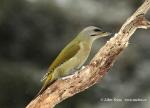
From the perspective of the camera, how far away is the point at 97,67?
6105 mm

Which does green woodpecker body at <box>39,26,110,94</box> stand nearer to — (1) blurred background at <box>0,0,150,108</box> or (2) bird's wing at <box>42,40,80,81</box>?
(2) bird's wing at <box>42,40,80,81</box>

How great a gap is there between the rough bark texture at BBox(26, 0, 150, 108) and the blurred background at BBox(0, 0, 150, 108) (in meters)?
3.58

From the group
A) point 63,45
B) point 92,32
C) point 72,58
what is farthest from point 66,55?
point 63,45

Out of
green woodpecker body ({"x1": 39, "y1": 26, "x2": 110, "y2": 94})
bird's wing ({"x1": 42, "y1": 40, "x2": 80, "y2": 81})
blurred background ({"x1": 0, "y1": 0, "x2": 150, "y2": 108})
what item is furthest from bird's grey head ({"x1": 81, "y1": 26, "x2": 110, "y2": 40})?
blurred background ({"x1": 0, "y1": 0, "x2": 150, "y2": 108})

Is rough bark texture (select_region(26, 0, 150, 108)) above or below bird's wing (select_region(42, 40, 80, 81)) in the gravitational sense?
below

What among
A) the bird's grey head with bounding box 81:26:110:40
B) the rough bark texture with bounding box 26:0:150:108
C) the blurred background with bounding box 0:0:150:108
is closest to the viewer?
the rough bark texture with bounding box 26:0:150:108

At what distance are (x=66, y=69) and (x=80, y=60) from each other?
148 mm

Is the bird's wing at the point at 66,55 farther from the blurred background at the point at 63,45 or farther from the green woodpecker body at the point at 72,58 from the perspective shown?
the blurred background at the point at 63,45

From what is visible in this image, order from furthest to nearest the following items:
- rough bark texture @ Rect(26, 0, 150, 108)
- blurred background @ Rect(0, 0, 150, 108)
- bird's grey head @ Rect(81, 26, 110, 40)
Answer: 1. blurred background @ Rect(0, 0, 150, 108)
2. bird's grey head @ Rect(81, 26, 110, 40)
3. rough bark texture @ Rect(26, 0, 150, 108)

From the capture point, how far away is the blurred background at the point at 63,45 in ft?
32.8

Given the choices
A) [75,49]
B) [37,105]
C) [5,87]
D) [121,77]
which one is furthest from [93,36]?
[121,77]

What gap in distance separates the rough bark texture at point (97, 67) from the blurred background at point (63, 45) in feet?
11.7

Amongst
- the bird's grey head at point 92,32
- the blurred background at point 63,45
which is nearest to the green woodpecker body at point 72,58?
the bird's grey head at point 92,32

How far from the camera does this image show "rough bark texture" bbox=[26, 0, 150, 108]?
19.8 ft
